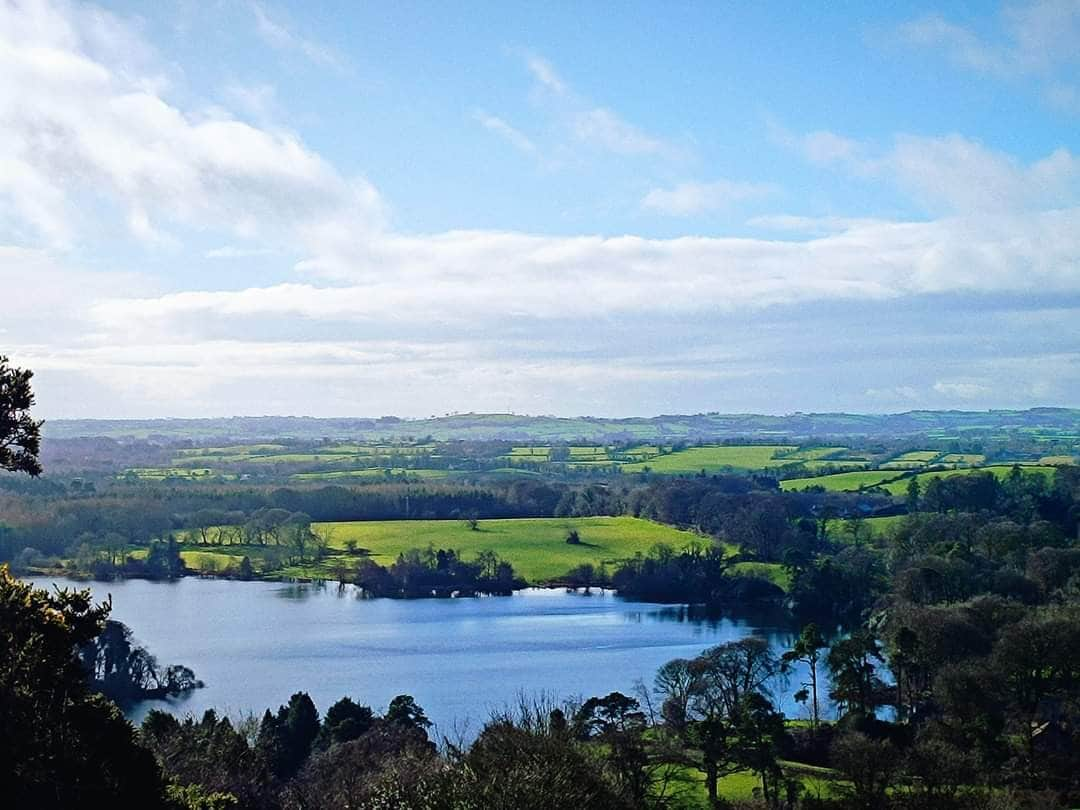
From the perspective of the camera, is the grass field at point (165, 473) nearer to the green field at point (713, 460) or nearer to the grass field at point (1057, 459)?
the green field at point (713, 460)

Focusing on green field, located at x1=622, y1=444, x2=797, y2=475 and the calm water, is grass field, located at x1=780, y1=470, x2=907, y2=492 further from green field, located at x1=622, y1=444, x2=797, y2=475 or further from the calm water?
the calm water

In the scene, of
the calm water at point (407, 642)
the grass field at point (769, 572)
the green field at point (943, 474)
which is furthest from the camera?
the green field at point (943, 474)

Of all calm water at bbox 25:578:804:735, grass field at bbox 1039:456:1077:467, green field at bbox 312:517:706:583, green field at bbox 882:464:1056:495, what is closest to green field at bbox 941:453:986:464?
grass field at bbox 1039:456:1077:467

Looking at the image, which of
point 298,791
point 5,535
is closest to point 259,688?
point 298,791

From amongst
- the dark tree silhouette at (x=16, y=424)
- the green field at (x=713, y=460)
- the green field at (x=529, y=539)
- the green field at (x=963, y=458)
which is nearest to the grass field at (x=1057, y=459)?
the green field at (x=963, y=458)

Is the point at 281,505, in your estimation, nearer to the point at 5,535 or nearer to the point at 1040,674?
the point at 5,535

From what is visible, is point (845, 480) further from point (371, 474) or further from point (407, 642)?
point (407, 642)
